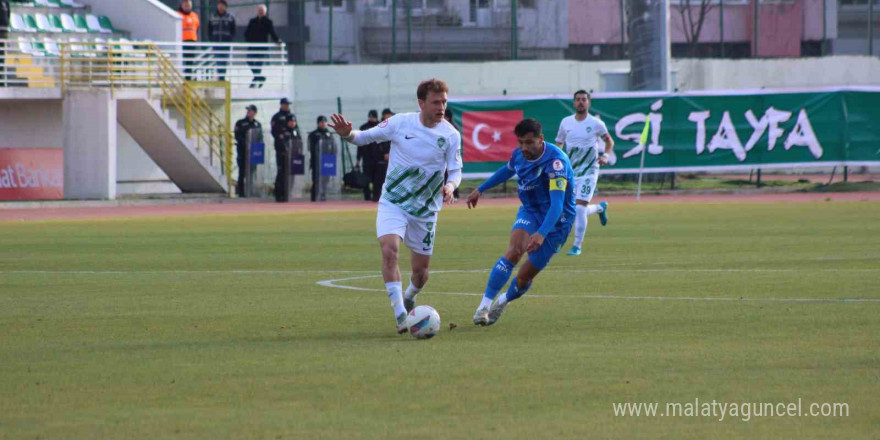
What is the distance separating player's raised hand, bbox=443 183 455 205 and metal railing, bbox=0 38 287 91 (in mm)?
23166

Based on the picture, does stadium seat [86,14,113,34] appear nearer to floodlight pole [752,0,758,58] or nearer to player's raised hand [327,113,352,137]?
floodlight pole [752,0,758,58]

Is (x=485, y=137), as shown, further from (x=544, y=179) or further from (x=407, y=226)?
(x=407, y=226)

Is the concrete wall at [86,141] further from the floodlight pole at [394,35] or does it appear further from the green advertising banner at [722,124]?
the floodlight pole at [394,35]

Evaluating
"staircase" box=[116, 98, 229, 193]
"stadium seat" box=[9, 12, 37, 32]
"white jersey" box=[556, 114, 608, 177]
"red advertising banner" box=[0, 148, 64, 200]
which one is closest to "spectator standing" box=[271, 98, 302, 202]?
"staircase" box=[116, 98, 229, 193]

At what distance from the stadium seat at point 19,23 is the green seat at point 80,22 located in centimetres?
136

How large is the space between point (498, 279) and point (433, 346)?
4.72ft

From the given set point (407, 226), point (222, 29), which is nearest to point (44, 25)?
point (222, 29)

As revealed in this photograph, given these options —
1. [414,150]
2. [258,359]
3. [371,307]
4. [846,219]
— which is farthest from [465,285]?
[846,219]

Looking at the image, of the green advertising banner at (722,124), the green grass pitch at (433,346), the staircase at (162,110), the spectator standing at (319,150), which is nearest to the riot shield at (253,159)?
the staircase at (162,110)

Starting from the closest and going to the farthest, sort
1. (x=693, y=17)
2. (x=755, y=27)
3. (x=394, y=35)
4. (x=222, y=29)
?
(x=222, y=29), (x=394, y=35), (x=755, y=27), (x=693, y=17)

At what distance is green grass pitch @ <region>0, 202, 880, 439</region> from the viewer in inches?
266

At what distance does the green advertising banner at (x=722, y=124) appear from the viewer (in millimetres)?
34969

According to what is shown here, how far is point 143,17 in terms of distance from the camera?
37.9 meters

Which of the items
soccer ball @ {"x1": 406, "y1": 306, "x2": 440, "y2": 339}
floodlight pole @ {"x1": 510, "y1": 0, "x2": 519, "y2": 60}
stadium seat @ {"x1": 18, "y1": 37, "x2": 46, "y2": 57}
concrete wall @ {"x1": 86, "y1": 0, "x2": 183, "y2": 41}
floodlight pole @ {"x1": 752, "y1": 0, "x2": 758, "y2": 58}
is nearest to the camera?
soccer ball @ {"x1": 406, "y1": 306, "x2": 440, "y2": 339}
